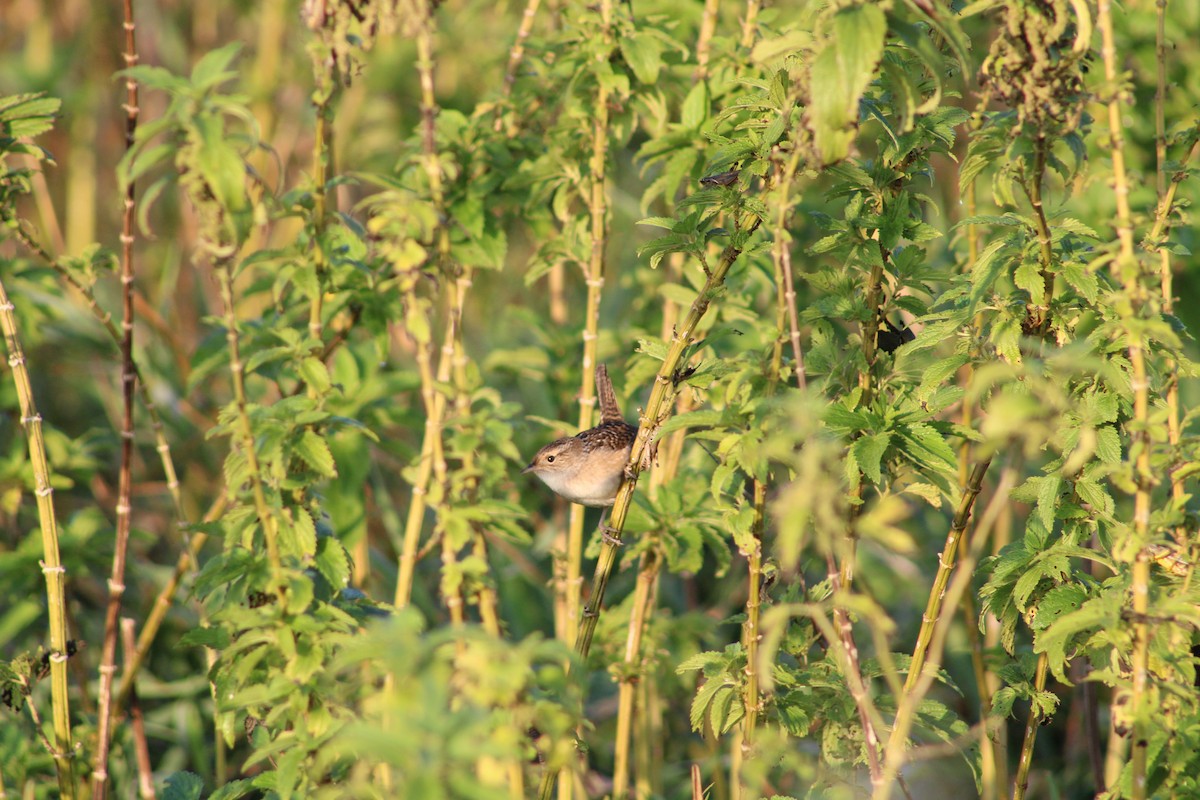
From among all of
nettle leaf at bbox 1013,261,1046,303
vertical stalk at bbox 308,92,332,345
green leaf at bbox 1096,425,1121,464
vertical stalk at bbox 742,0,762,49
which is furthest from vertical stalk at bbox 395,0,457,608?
green leaf at bbox 1096,425,1121,464

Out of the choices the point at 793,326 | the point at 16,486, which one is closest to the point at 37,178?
the point at 16,486

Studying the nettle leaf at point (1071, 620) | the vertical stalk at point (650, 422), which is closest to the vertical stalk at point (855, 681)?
the nettle leaf at point (1071, 620)

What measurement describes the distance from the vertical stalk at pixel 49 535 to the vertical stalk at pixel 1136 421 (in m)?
2.13

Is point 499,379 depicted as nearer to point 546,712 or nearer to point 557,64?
point 557,64

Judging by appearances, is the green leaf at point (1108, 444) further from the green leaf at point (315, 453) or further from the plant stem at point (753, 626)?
the green leaf at point (315, 453)

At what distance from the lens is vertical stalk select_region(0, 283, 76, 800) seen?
7.80ft

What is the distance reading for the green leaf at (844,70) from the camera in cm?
162

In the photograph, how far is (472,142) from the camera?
10.2 ft

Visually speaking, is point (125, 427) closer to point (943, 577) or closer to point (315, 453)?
point (315, 453)

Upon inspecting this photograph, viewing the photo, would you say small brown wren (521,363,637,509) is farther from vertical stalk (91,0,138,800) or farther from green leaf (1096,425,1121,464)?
green leaf (1096,425,1121,464)

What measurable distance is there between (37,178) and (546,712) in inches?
163

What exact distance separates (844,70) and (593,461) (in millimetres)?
1892

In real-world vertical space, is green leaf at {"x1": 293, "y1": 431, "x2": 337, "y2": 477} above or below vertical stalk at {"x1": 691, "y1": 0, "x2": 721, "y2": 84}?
below

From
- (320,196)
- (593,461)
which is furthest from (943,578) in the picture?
(320,196)
